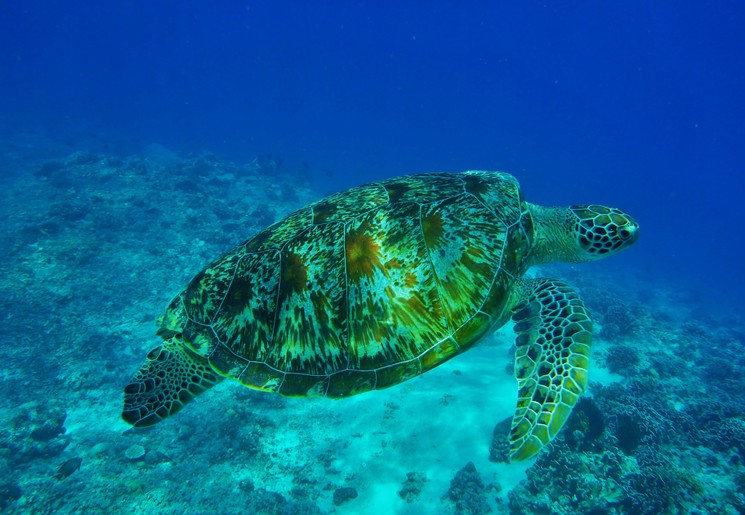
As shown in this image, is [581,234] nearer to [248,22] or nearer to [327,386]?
[327,386]

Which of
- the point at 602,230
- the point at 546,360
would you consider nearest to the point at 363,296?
the point at 546,360

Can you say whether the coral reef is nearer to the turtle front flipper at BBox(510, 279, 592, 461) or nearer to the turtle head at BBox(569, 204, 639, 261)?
the turtle front flipper at BBox(510, 279, 592, 461)

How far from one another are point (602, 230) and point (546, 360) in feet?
6.31

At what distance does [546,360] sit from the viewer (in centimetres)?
308

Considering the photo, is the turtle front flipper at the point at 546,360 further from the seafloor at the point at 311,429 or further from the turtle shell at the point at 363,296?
the seafloor at the point at 311,429


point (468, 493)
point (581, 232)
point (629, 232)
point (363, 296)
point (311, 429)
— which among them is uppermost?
point (581, 232)

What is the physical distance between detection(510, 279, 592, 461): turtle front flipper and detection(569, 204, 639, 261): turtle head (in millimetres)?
741

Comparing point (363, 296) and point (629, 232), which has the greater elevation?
point (629, 232)

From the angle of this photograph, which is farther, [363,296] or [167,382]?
[167,382]

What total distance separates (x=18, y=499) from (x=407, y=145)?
259ft

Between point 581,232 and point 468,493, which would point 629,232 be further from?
point 468,493

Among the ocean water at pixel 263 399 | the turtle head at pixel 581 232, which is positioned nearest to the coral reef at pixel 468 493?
the ocean water at pixel 263 399

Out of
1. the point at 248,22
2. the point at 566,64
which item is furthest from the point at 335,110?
the point at 566,64

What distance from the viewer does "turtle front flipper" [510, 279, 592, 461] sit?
270cm
